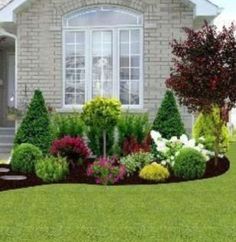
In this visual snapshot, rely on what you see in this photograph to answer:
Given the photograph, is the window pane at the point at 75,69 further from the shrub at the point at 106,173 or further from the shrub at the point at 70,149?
the shrub at the point at 106,173

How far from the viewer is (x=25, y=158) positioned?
13852 mm

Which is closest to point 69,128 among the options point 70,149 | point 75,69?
point 75,69

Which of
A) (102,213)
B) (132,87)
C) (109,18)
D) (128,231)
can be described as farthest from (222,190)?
(109,18)

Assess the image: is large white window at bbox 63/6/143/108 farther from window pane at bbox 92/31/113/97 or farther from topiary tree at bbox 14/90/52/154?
topiary tree at bbox 14/90/52/154

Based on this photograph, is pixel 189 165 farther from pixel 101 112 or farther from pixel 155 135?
pixel 101 112

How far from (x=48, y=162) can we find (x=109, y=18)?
618 cm

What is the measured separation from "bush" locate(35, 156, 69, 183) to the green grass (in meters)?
0.77

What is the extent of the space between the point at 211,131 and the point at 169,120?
1491 millimetres

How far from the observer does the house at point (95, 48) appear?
16.8m

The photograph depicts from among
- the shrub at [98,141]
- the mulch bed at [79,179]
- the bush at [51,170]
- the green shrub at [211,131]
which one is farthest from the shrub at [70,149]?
the green shrub at [211,131]

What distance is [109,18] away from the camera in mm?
17078

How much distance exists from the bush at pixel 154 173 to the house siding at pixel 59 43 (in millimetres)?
4330

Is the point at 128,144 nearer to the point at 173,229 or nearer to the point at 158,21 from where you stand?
the point at 158,21

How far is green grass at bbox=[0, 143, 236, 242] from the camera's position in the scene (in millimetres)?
7387
